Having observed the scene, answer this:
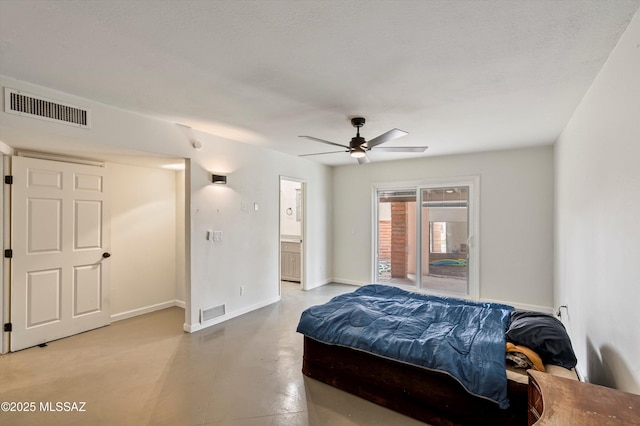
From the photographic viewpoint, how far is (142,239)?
4500 millimetres

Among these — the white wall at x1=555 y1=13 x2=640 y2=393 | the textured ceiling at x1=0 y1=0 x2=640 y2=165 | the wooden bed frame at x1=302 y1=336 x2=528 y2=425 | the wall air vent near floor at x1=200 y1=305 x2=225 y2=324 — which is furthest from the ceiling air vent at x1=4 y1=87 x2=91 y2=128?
the white wall at x1=555 y1=13 x2=640 y2=393

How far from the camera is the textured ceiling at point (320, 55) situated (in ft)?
5.22

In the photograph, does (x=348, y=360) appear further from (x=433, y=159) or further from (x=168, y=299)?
→ (x=433, y=159)

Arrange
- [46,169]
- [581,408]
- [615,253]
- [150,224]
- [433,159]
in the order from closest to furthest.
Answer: [581,408] → [615,253] → [46,169] → [150,224] → [433,159]

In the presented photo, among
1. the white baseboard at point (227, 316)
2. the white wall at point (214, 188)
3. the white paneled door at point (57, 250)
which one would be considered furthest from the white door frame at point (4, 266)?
the white baseboard at point (227, 316)

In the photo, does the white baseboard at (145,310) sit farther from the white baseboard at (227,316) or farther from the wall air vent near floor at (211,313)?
the wall air vent near floor at (211,313)

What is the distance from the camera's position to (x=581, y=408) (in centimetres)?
118

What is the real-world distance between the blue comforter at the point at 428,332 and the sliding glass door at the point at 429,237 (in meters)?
2.14

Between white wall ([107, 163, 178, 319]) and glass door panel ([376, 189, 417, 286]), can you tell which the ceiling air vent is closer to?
white wall ([107, 163, 178, 319])

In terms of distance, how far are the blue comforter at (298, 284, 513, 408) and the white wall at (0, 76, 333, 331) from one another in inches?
69.7

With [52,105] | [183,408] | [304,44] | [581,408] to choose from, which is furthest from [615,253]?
[52,105]

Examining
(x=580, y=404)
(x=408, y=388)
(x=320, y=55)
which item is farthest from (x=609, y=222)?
(x=320, y=55)

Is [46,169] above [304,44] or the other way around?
the other way around

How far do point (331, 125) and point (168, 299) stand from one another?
12.1ft
